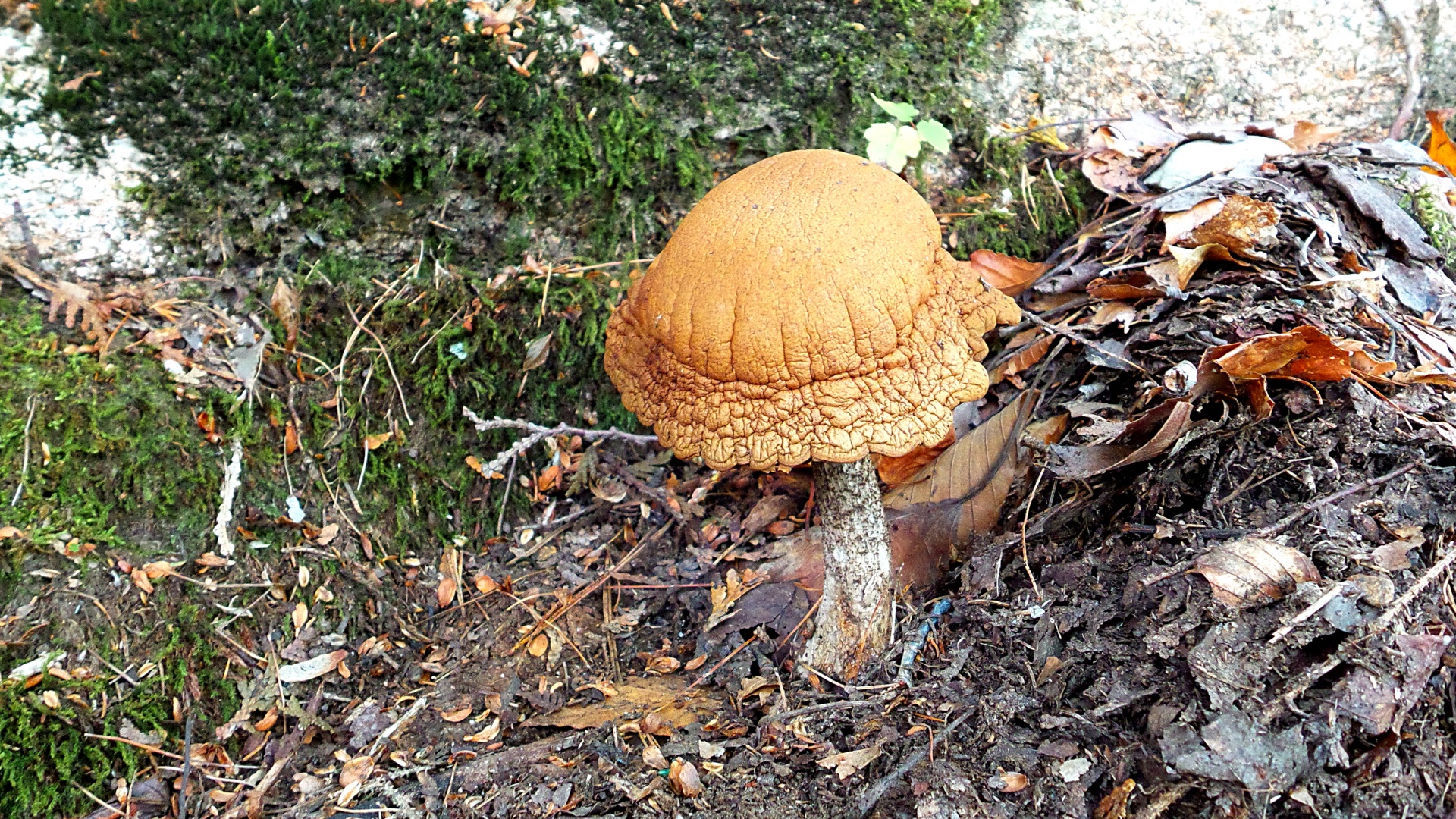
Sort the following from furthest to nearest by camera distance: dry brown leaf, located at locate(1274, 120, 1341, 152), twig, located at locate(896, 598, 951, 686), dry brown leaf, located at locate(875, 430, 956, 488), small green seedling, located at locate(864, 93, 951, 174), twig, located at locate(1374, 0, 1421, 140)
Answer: twig, located at locate(1374, 0, 1421, 140) < dry brown leaf, located at locate(1274, 120, 1341, 152) < small green seedling, located at locate(864, 93, 951, 174) < dry brown leaf, located at locate(875, 430, 956, 488) < twig, located at locate(896, 598, 951, 686)

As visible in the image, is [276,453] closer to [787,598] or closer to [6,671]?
[6,671]

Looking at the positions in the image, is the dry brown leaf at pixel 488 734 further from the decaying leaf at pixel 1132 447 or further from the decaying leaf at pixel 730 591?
the decaying leaf at pixel 1132 447

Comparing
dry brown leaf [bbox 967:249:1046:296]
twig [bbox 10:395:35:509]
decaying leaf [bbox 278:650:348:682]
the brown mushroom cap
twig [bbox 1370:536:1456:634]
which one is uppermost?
the brown mushroom cap

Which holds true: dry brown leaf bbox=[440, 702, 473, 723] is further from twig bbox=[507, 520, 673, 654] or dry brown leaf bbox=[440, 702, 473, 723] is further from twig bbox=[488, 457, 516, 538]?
twig bbox=[488, 457, 516, 538]

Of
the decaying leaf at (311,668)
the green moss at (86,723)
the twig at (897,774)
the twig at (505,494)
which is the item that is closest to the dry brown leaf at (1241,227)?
the twig at (897,774)

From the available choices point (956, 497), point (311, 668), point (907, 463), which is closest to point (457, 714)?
point (311, 668)

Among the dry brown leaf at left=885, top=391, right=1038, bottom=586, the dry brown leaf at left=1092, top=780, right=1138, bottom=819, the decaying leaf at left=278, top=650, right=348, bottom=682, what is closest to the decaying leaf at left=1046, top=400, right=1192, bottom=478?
the dry brown leaf at left=885, top=391, right=1038, bottom=586

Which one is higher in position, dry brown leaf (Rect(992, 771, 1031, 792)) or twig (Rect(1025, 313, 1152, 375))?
twig (Rect(1025, 313, 1152, 375))

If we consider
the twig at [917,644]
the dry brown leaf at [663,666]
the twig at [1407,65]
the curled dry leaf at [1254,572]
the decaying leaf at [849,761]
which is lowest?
the dry brown leaf at [663,666]
